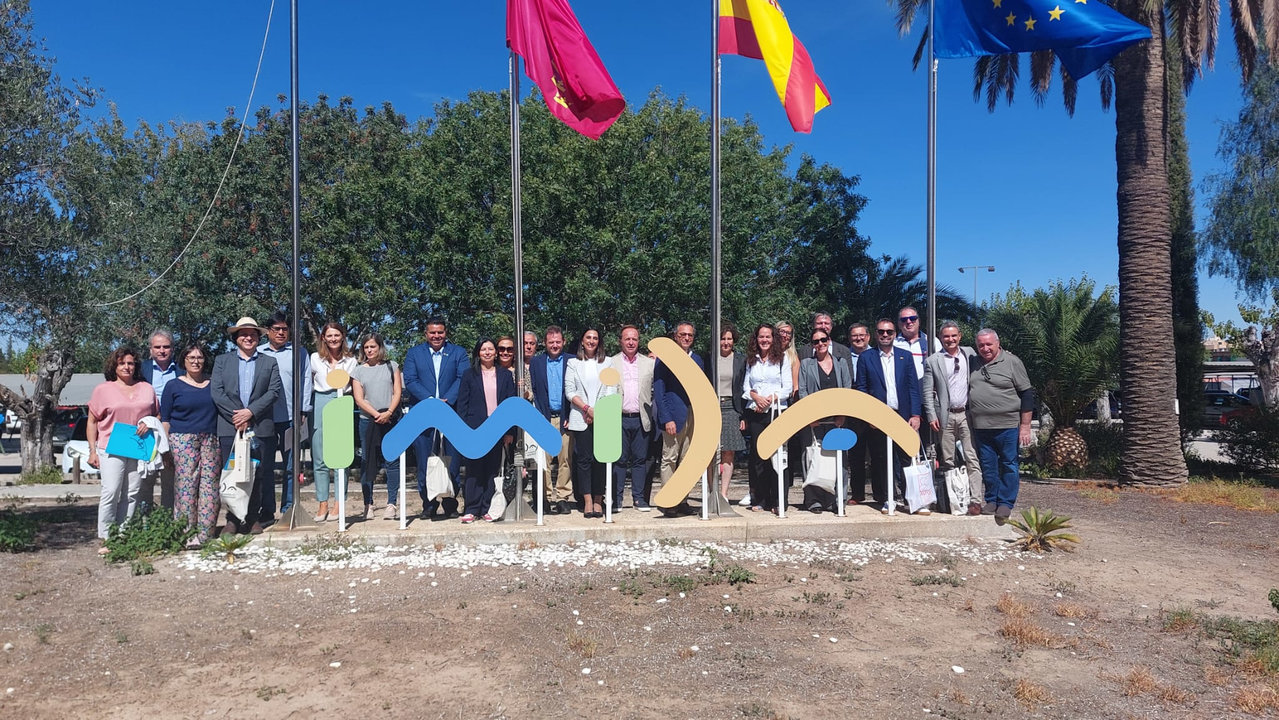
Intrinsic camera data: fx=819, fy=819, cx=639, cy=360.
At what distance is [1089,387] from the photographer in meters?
14.7

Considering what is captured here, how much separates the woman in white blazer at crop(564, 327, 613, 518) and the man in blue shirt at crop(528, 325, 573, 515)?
0.21 meters

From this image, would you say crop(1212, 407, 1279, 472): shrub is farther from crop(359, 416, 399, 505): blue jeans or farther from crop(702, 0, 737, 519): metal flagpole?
crop(359, 416, 399, 505): blue jeans

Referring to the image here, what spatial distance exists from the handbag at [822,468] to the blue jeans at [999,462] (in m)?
1.45

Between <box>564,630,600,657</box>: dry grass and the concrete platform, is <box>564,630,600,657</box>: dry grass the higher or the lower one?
the lower one

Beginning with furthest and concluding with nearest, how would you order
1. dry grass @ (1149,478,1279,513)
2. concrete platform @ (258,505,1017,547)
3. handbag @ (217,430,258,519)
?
dry grass @ (1149,478,1279,513) < concrete platform @ (258,505,1017,547) < handbag @ (217,430,258,519)

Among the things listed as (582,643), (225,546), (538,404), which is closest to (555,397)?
(538,404)

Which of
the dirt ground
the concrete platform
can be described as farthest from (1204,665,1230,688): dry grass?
the concrete platform

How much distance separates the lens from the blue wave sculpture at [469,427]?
7.46 metres

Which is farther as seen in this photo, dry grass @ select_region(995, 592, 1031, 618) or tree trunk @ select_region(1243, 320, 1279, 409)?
tree trunk @ select_region(1243, 320, 1279, 409)

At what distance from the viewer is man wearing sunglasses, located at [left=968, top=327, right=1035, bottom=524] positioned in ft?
26.3

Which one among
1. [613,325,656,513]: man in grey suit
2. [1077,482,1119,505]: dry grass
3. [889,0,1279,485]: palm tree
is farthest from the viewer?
[889,0,1279,485]: palm tree

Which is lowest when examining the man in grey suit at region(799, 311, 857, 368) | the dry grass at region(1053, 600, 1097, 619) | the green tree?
the dry grass at region(1053, 600, 1097, 619)

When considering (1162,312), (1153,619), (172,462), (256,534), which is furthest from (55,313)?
(1162,312)

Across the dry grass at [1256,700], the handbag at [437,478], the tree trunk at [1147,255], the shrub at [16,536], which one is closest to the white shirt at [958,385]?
the dry grass at [1256,700]
